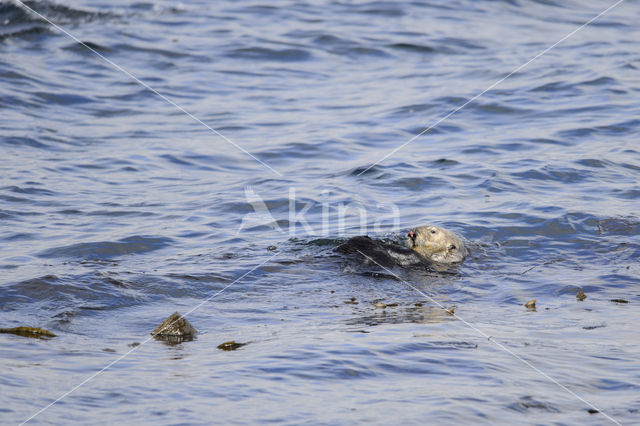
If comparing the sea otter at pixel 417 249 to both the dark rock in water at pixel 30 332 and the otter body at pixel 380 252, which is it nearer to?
the otter body at pixel 380 252

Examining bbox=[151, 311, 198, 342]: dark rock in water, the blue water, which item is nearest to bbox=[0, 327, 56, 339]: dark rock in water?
the blue water

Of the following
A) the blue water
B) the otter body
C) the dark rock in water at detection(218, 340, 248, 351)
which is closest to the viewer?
the blue water

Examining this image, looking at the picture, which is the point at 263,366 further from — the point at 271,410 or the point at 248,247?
the point at 248,247

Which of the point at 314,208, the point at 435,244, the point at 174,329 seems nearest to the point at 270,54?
the point at 314,208

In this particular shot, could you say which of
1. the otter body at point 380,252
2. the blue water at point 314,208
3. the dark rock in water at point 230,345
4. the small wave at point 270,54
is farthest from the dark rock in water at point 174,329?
the small wave at point 270,54

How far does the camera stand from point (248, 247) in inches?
293

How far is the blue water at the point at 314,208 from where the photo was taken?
14.1ft

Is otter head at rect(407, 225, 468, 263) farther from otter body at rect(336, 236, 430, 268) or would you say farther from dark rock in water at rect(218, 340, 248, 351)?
dark rock in water at rect(218, 340, 248, 351)

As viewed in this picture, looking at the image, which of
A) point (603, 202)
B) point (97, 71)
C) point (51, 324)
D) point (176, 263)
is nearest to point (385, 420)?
point (51, 324)

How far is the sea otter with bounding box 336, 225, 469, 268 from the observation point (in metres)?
6.62

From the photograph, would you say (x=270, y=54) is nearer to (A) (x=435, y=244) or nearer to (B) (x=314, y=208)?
(B) (x=314, y=208)

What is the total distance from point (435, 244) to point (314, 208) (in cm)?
209

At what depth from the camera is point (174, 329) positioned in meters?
Answer: 5.02

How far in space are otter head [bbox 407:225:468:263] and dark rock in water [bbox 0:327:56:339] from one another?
11.1 feet
